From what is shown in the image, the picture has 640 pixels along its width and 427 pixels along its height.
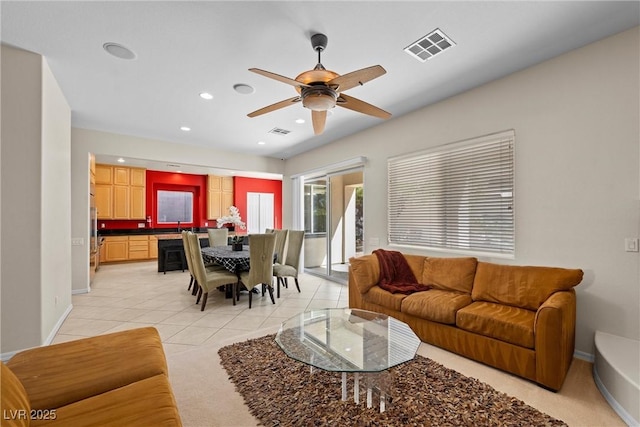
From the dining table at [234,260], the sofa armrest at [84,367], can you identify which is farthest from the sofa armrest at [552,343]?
the dining table at [234,260]

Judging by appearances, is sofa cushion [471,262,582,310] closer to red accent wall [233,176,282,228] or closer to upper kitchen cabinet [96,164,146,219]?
red accent wall [233,176,282,228]

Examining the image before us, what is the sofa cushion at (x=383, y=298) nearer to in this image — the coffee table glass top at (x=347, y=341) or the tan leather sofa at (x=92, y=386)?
the coffee table glass top at (x=347, y=341)

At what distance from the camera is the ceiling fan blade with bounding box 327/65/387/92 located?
6.38 feet

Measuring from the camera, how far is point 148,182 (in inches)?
321

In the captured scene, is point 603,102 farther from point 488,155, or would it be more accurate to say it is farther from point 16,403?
point 16,403

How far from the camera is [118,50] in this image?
261 cm

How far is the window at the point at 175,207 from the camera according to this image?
8461 millimetres

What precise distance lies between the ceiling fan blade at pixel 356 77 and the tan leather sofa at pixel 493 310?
2.10 meters

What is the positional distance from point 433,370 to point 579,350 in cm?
146

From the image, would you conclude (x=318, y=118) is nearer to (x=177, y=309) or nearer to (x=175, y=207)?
(x=177, y=309)

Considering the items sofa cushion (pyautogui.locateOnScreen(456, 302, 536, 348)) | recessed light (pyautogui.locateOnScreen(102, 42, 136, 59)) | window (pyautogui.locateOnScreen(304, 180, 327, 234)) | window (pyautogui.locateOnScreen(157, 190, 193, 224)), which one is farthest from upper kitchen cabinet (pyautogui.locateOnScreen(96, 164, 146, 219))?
sofa cushion (pyautogui.locateOnScreen(456, 302, 536, 348))

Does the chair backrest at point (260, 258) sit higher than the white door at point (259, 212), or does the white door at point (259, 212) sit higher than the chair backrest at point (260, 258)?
the white door at point (259, 212)

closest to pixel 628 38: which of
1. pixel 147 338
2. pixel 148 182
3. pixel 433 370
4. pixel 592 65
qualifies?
pixel 592 65

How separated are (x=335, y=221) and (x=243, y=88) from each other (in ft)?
11.5
